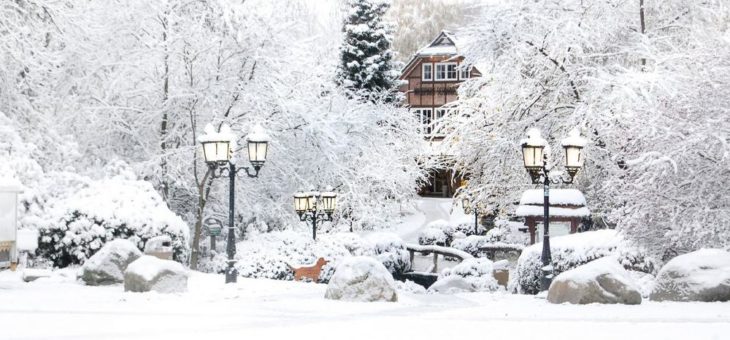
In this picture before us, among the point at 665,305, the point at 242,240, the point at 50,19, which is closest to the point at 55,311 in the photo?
the point at 665,305

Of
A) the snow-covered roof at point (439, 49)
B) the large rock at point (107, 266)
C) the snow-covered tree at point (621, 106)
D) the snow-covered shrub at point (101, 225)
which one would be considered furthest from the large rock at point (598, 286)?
the snow-covered roof at point (439, 49)

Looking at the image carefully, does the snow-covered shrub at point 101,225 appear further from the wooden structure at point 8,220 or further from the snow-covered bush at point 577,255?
the snow-covered bush at point 577,255

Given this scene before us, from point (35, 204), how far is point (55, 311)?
9038 millimetres

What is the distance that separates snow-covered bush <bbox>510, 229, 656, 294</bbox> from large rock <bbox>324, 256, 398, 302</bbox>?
5.93 meters

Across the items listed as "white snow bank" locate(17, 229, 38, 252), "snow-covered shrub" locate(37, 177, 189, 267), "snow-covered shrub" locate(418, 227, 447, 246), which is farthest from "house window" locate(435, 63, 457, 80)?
"white snow bank" locate(17, 229, 38, 252)

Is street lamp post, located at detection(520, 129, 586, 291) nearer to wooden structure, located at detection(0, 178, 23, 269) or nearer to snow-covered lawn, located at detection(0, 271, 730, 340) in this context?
snow-covered lawn, located at detection(0, 271, 730, 340)

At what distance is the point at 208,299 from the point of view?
1452 cm

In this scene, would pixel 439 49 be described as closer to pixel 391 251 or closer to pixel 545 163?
pixel 391 251

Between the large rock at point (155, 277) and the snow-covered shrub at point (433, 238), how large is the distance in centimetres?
2868

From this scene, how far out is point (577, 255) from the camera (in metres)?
19.2

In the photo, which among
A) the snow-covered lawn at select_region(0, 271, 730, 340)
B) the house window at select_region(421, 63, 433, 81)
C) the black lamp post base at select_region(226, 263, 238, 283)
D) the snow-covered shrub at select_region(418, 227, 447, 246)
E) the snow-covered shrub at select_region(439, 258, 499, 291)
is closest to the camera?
the snow-covered lawn at select_region(0, 271, 730, 340)

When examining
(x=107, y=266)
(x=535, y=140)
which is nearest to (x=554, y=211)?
(x=535, y=140)

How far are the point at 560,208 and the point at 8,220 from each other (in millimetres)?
13049

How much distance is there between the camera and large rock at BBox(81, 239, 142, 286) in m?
16.2
